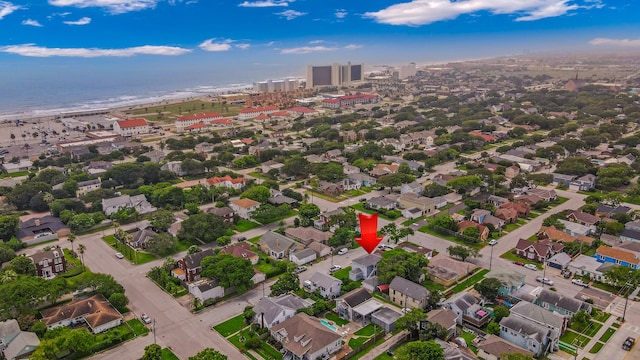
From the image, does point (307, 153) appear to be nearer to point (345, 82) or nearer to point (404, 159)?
point (404, 159)

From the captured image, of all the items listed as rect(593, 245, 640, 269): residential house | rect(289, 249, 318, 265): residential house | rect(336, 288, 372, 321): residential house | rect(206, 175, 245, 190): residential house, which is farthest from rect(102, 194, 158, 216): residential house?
→ rect(593, 245, 640, 269): residential house

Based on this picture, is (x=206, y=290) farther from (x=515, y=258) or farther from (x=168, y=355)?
(x=515, y=258)

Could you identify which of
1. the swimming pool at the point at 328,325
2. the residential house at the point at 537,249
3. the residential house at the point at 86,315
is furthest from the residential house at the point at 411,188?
the residential house at the point at 86,315

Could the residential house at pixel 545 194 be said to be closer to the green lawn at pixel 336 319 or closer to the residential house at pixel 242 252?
the green lawn at pixel 336 319

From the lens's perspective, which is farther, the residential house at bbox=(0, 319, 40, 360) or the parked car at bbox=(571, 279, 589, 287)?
the parked car at bbox=(571, 279, 589, 287)

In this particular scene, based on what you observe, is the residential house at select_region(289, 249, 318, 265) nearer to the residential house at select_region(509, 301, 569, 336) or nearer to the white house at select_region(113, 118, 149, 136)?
the residential house at select_region(509, 301, 569, 336)

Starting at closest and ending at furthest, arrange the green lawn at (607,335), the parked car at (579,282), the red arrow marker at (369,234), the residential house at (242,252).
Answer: the green lawn at (607,335), the parked car at (579,282), the residential house at (242,252), the red arrow marker at (369,234)

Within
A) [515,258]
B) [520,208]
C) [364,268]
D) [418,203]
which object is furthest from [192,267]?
[520,208]

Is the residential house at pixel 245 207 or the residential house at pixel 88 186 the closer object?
the residential house at pixel 245 207
